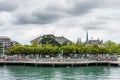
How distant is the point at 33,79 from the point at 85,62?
4174 cm

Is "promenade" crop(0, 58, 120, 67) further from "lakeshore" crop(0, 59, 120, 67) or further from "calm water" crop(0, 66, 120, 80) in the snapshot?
"calm water" crop(0, 66, 120, 80)

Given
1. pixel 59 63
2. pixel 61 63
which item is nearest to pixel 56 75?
pixel 61 63

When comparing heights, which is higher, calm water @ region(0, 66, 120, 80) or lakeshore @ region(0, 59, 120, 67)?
lakeshore @ region(0, 59, 120, 67)

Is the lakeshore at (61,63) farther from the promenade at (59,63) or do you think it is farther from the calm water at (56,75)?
the calm water at (56,75)

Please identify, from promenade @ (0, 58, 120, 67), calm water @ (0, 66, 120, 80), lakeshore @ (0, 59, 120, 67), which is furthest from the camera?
promenade @ (0, 58, 120, 67)

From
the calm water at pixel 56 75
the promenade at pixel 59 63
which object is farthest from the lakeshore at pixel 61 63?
the calm water at pixel 56 75

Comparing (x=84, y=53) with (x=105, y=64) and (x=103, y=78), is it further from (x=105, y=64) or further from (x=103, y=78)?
(x=103, y=78)

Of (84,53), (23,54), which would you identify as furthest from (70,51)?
(23,54)

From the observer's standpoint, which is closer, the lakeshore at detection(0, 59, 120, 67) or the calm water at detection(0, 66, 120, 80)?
the calm water at detection(0, 66, 120, 80)

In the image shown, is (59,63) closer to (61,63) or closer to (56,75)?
(61,63)

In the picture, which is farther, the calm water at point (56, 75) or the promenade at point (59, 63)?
the promenade at point (59, 63)

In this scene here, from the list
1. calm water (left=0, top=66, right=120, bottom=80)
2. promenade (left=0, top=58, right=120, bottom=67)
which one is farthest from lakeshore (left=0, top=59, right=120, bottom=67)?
calm water (left=0, top=66, right=120, bottom=80)

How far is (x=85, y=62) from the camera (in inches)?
4247

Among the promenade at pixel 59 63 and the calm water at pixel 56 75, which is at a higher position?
the promenade at pixel 59 63
